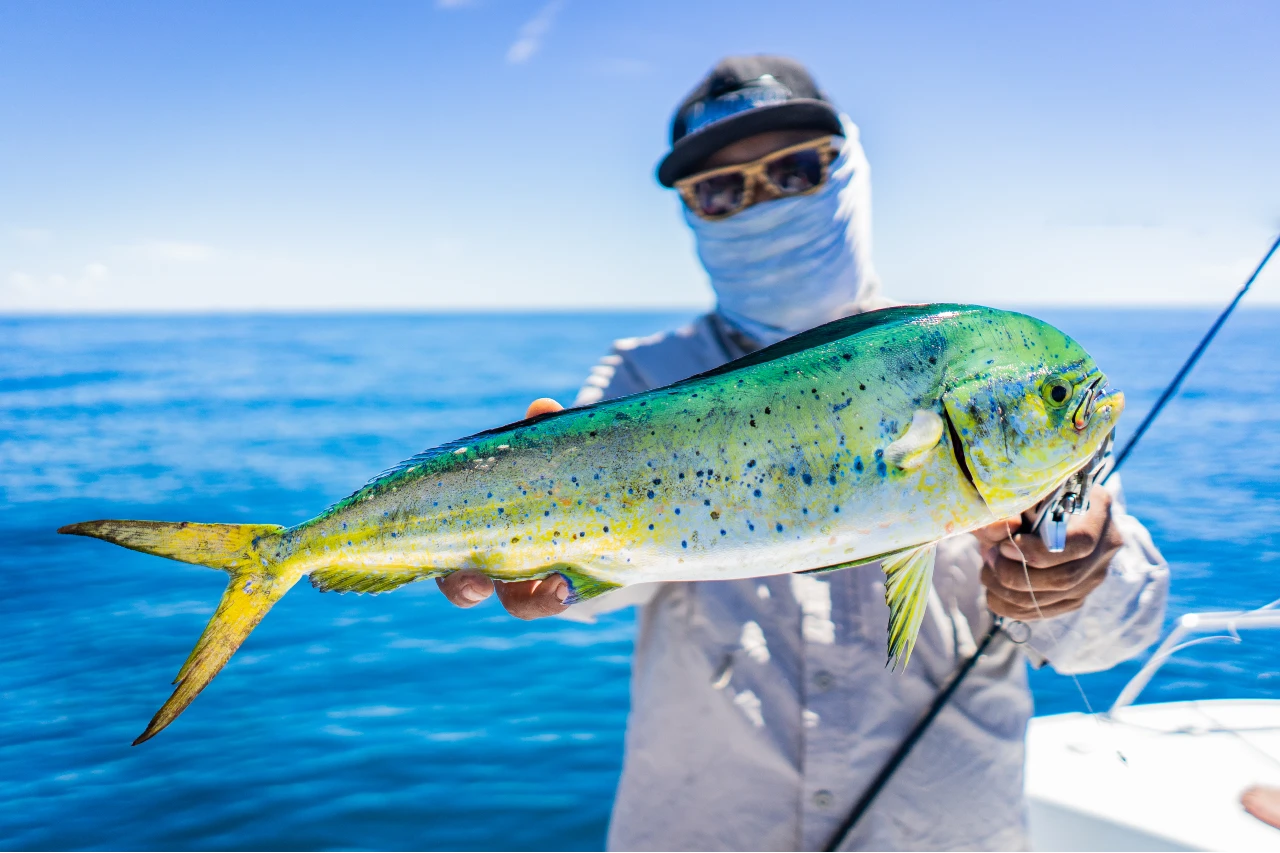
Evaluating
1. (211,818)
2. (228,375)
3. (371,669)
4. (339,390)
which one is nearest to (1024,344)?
(211,818)

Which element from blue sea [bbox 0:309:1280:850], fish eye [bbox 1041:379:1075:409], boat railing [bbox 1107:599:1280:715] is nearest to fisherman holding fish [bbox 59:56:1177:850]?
fish eye [bbox 1041:379:1075:409]

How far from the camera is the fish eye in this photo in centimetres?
127

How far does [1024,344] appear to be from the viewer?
131cm

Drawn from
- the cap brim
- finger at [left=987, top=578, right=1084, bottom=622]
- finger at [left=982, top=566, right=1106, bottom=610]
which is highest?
the cap brim

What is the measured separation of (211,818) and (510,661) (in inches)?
143

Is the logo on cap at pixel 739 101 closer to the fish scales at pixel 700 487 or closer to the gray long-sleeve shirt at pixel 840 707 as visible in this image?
the gray long-sleeve shirt at pixel 840 707

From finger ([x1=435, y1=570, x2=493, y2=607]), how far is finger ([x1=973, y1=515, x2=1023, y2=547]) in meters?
1.02

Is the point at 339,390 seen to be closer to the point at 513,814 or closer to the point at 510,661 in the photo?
the point at 510,661

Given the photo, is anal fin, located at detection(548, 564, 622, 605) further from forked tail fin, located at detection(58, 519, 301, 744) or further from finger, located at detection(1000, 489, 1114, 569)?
finger, located at detection(1000, 489, 1114, 569)

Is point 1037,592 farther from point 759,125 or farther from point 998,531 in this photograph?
point 759,125

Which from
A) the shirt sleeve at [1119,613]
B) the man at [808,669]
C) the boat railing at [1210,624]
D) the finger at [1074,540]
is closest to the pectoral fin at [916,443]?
the finger at [1074,540]

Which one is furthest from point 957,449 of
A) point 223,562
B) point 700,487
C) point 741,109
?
point 741,109

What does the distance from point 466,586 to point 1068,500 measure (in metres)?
1.11

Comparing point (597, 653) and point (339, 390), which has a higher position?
point (597, 653)
